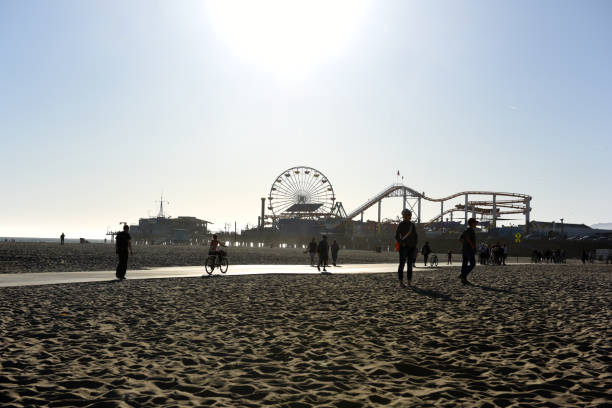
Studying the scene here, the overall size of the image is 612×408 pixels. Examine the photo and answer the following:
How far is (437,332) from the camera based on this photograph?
7059 millimetres

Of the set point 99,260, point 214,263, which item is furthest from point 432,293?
point 99,260

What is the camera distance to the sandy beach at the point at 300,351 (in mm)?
4230

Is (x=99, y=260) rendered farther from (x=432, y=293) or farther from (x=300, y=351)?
(x=300, y=351)

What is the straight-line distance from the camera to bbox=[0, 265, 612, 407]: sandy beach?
4.23m

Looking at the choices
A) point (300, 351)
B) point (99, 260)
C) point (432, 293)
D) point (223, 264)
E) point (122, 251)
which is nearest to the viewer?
point (300, 351)

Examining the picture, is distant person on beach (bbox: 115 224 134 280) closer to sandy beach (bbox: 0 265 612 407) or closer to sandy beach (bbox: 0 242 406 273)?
sandy beach (bbox: 0 265 612 407)

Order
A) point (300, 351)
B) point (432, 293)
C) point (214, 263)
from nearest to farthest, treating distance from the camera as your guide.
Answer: point (300, 351)
point (432, 293)
point (214, 263)

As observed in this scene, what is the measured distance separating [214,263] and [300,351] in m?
13.1

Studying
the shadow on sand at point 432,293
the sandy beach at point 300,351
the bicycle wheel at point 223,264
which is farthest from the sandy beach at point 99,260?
the shadow on sand at point 432,293

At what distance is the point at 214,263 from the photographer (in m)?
18.5

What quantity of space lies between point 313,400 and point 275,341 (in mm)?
2385

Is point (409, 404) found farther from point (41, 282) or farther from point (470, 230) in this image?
point (41, 282)

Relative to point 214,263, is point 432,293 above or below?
below

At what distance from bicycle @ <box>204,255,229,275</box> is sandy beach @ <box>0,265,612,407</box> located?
24.8 feet
